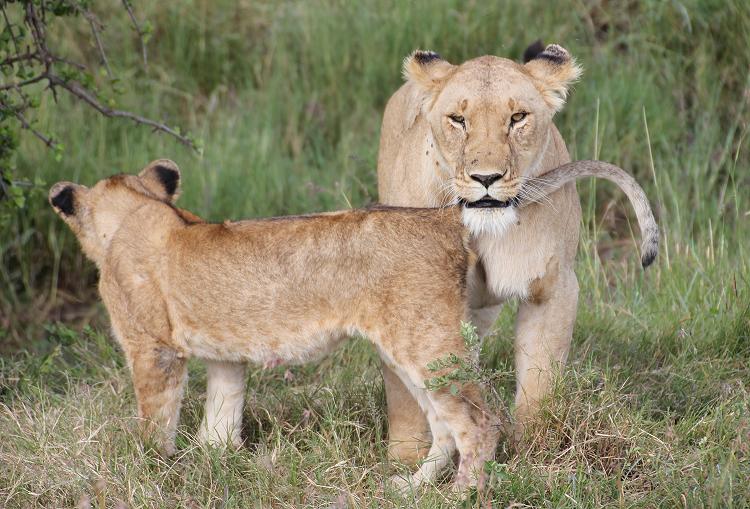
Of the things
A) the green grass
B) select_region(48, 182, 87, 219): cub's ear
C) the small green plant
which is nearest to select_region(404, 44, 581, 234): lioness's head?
the small green plant

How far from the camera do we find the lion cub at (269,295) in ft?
12.4

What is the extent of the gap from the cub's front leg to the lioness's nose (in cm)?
121

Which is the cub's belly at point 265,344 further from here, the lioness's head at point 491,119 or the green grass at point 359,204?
the lioness's head at point 491,119

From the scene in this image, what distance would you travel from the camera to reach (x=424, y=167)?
418cm

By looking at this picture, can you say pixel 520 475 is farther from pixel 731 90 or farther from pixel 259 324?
pixel 731 90

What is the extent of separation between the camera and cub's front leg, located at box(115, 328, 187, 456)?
13.5 ft

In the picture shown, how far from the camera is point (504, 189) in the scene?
3.74 meters

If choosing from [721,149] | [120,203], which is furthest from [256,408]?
[721,149]

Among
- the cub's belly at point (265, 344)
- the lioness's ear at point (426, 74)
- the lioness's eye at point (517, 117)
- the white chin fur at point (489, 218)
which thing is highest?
the lioness's ear at point (426, 74)

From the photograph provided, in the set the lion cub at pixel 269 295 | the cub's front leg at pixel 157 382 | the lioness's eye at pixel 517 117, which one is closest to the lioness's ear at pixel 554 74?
the lioness's eye at pixel 517 117

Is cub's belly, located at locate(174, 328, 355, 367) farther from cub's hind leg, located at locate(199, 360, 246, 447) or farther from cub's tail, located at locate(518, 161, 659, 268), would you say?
cub's tail, located at locate(518, 161, 659, 268)

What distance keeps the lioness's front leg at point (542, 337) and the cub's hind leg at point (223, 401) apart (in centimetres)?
101

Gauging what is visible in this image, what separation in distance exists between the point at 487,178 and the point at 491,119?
0.24 meters

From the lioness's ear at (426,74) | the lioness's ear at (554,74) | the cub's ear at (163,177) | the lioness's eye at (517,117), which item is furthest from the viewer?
the cub's ear at (163,177)
